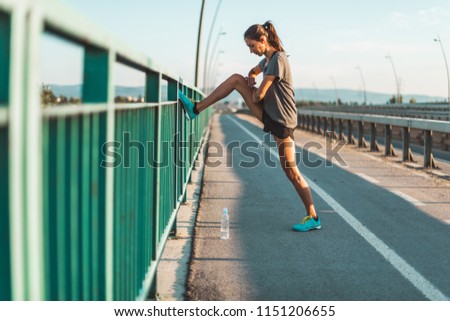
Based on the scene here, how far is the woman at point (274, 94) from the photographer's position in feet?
21.8

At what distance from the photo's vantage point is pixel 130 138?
3.56 m

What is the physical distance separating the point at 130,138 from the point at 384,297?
7.14 feet

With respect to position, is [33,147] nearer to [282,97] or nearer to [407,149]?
[282,97]

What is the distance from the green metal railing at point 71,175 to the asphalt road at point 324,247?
1.09 m

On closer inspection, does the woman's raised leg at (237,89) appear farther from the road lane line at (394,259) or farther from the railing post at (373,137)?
the railing post at (373,137)

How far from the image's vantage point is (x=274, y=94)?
265 inches

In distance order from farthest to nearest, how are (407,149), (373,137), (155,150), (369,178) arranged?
(373,137), (407,149), (369,178), (155,150)

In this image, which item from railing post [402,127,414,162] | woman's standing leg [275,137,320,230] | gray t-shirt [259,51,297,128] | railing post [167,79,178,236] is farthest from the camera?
railing post [402,127,414,162]

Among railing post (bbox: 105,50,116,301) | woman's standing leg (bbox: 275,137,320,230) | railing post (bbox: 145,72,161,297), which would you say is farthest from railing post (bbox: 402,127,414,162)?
railing post (bbox: 105,50,116,301)

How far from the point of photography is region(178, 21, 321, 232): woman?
6648mm

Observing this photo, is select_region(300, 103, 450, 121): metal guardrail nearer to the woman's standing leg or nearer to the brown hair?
the woman's standing leg

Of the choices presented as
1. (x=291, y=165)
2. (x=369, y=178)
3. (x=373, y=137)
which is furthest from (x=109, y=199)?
(x=373, y=137)

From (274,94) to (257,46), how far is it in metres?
0.49
